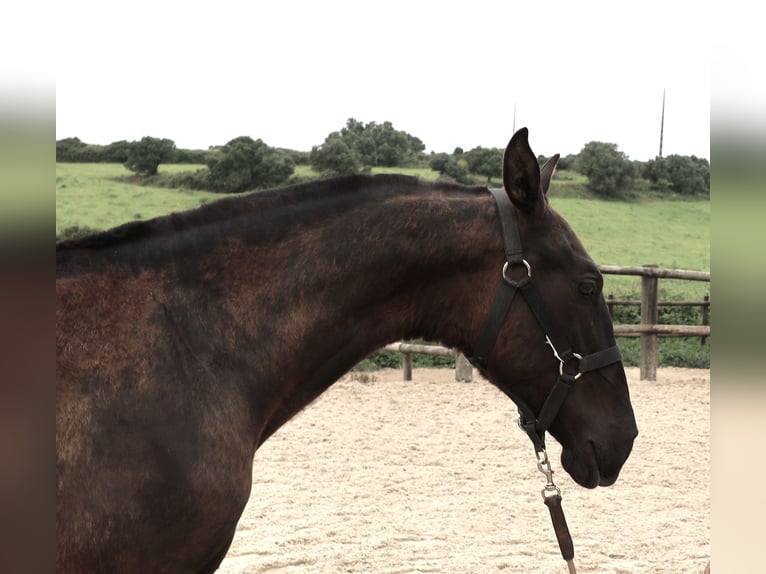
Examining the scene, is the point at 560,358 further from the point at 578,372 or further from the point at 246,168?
the point at 246,168

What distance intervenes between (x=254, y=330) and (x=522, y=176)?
3.21 feet

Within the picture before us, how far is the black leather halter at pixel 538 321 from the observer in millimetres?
2391

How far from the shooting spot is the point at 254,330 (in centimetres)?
224

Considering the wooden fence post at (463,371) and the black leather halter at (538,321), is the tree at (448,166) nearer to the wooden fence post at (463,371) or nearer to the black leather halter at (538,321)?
the wooden fence post at (463,371)

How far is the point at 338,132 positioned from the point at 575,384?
35.2 m

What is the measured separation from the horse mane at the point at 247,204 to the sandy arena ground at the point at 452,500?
3252 millimetres

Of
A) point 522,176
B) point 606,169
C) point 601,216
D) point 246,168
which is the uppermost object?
point 606,169

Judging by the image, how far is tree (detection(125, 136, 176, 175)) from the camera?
32.5m

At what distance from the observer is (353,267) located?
7.86 feet

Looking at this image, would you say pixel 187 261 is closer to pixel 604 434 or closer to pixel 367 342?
pixel 367 342

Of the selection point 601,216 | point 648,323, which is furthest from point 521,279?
point 601,216

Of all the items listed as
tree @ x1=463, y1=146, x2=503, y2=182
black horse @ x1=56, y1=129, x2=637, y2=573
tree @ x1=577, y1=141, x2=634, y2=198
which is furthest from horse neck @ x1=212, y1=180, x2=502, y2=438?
tree @ x1=577, y1=141, x2=634, y2=198

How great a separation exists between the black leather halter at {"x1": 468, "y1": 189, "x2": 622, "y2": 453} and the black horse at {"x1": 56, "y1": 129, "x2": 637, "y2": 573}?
20mm

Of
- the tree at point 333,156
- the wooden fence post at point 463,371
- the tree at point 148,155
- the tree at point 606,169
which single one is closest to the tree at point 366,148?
the tree at point 333,156
